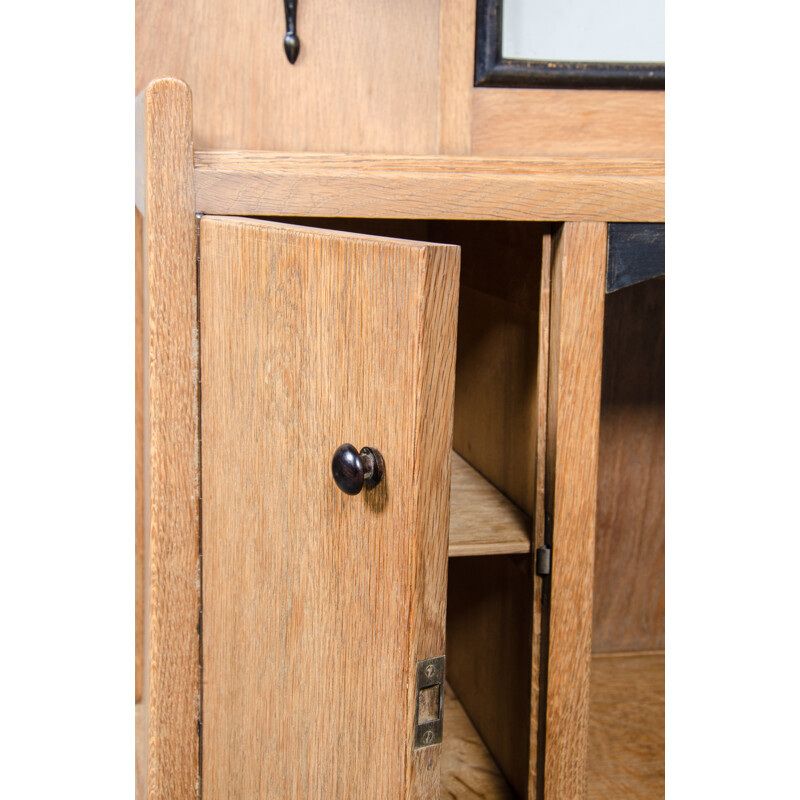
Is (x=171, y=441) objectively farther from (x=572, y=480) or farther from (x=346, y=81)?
(x=346, y=81)

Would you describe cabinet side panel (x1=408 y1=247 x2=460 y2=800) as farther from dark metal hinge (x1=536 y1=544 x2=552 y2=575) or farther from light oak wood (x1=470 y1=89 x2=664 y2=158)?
light oak wood (x1=470 y1=89 x2=664 y2=158)

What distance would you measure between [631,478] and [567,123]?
57cm

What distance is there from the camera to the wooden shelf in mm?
933

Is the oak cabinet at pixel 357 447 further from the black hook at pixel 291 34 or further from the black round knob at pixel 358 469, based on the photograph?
the black hook at pixel 291 34

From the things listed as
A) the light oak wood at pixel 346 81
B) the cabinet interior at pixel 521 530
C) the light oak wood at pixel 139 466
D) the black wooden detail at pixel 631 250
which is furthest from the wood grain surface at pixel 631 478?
the light oak wood at pixel 139 466

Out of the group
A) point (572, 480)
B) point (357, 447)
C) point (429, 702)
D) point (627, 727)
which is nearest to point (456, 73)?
point (572, 480)

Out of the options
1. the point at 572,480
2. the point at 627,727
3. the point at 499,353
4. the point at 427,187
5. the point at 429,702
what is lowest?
the point at 627,727

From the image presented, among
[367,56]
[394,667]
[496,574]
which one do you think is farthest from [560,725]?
[367,56]

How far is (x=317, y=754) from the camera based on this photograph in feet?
2.42

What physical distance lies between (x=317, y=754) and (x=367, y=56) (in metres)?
0.75

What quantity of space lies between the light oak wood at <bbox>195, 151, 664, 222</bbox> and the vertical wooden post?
31 millimetres

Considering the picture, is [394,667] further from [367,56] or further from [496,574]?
[367,56]

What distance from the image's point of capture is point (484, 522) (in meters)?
1.00

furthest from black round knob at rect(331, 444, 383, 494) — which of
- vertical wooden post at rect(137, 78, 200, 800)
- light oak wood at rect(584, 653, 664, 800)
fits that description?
light oak wood at rect(584, 653, 664, 800)
